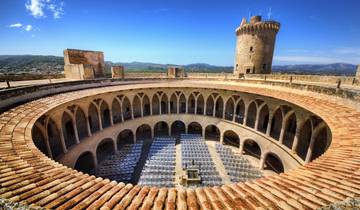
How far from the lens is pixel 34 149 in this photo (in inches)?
248

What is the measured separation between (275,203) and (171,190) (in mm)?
2395

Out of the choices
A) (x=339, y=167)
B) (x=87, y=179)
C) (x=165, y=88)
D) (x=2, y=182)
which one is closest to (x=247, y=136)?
(x=165, y=88)

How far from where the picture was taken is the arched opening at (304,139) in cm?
1454

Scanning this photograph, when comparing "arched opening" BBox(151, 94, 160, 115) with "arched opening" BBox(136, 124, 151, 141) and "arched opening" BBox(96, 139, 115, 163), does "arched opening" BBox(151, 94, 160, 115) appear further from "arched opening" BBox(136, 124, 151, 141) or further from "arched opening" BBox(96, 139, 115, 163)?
"arched opening" BBox(96, 139, 115, 163)

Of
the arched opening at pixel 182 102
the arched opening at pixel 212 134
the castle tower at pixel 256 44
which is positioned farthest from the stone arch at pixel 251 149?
the castle tower at pixel 256 44

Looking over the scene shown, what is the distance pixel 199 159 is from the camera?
18953mm

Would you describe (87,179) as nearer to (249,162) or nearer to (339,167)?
(339,167)

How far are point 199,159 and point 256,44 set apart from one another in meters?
21.4

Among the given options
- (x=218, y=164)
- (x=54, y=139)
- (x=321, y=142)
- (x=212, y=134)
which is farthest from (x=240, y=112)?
(x=54, y=139)

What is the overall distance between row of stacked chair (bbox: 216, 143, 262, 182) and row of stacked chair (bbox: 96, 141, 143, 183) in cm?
997

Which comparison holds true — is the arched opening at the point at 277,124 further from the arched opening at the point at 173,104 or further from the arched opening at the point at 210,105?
the arched opening at the point at 173,104

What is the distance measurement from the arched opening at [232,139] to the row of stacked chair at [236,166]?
2388 mm

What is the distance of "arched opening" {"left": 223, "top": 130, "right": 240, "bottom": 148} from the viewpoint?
24083 millimetres

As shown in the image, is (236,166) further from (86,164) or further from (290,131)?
(86,164)
